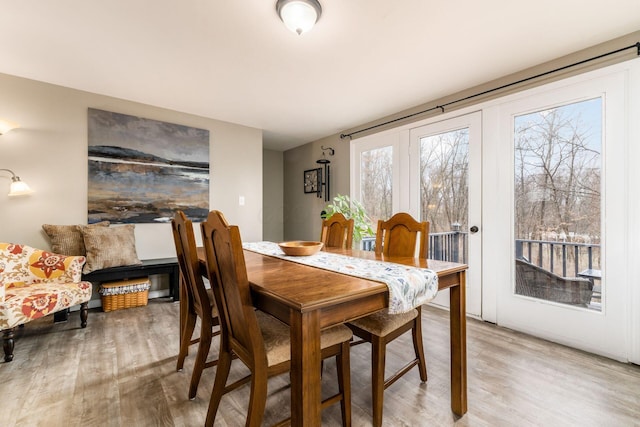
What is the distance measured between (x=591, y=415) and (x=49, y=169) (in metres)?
4.67

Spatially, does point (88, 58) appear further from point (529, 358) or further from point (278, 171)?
point (529, 358)

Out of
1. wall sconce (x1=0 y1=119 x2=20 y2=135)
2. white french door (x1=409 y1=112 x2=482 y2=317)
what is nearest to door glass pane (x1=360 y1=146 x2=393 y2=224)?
Result: white french door (x1=409 y1=112 x2=482 y2=317)

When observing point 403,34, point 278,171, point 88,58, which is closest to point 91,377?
point 88,58

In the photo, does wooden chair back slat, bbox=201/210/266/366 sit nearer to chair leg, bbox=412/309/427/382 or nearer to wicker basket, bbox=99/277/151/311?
chair leg, bbox=412/309/427/382

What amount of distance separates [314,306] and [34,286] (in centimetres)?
284

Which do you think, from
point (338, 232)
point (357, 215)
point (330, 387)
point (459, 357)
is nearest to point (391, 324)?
point (459, 357)

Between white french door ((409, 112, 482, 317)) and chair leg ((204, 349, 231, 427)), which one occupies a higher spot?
white french door ((409, 112, 482, 317))

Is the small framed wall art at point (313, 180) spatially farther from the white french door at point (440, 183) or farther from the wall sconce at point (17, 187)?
the wall sconce at point (17, 187)

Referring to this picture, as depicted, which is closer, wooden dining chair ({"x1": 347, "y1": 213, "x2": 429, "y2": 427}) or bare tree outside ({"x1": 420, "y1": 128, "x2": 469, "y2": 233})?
wooden dining chair ({"x1": 347, "y1": 213, "x2": 429, "y2": 427})

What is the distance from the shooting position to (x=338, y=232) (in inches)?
103

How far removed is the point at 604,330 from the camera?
2.16 metres

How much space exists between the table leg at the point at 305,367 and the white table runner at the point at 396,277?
1.28 ft

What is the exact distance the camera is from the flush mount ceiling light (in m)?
1.72

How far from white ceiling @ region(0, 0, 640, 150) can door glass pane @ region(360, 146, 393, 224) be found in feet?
2.68
